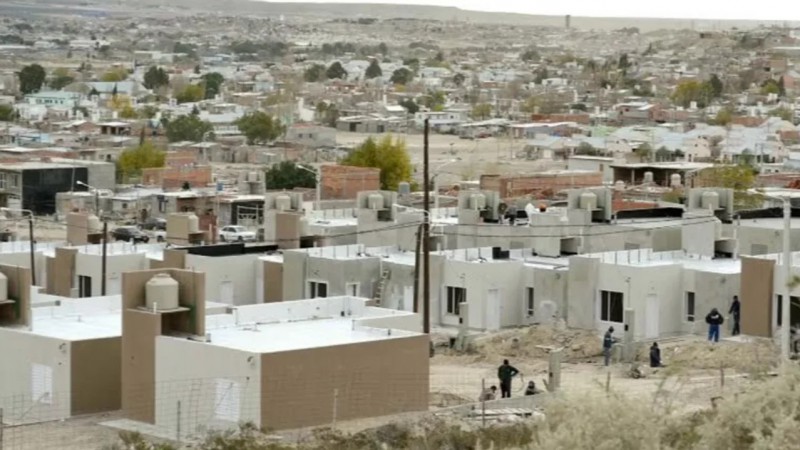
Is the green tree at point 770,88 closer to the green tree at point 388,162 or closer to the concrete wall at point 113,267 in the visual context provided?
the green tree at point 388,162

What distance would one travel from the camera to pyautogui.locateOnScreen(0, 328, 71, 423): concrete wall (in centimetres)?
2566

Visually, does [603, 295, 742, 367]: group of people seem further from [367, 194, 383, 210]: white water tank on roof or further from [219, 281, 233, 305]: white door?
[367, 194, 383, 210]: white water tank on roof

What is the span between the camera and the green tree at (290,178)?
69.9m

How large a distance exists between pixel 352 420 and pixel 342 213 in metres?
20.4

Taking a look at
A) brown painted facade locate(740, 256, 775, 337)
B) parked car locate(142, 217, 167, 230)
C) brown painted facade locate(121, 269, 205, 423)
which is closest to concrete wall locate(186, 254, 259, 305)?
brown painted facade locate(740, 256, 775, 337)

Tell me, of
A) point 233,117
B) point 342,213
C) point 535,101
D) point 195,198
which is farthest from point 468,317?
point 535,101

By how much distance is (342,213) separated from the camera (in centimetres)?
4472

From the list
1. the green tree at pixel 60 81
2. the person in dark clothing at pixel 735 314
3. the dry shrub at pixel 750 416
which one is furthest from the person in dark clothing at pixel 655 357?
the green tree at pixel 60 81

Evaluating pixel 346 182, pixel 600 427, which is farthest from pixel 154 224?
pixel 600 427

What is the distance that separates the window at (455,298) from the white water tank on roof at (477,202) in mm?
4602

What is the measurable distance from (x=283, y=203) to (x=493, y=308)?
7.30 metres

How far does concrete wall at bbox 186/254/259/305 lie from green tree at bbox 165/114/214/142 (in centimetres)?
6625

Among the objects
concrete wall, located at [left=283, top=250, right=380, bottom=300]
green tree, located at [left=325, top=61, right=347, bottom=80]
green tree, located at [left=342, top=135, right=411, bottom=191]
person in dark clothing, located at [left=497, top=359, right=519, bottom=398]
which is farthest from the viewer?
green tree, located at [left=325, top=61, right=347, bottom=80]

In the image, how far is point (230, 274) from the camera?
119 feet
